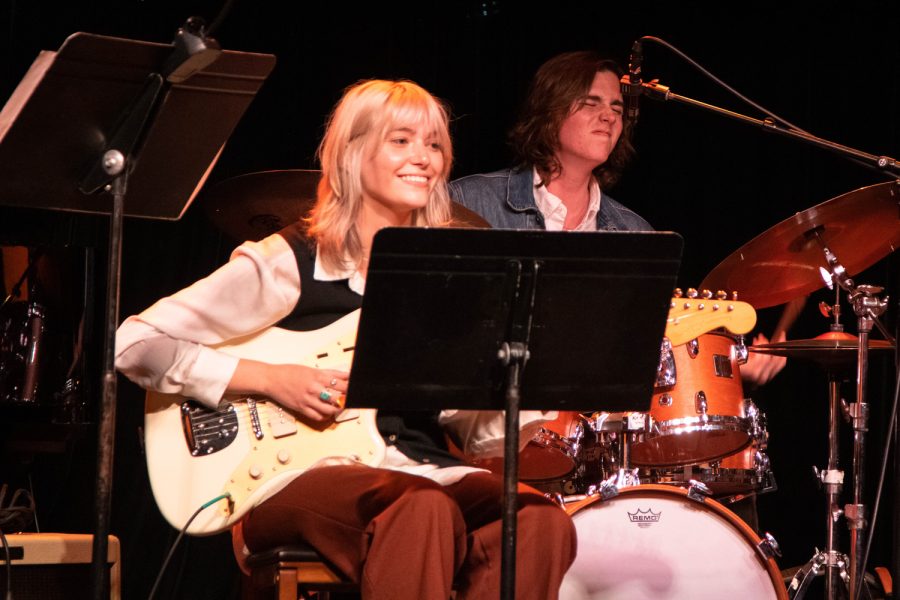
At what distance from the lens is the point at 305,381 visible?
2.74m

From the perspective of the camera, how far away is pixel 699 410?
3.63 meters

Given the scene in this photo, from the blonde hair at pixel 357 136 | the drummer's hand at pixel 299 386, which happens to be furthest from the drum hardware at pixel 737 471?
the drummer's hand at pixel 299 386

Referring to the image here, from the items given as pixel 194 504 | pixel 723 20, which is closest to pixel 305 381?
pixel 194 504

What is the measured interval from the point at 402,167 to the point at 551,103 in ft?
5.50

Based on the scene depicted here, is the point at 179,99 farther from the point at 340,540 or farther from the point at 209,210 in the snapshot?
the point at 209,210

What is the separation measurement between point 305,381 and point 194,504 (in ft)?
1.23

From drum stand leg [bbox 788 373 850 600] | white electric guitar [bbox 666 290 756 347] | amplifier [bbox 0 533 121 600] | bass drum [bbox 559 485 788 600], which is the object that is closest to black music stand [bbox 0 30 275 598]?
amplifier [bbox 0 533 121 600]

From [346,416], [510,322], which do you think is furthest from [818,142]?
[346,416]

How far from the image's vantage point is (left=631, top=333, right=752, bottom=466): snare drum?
363 centimetres

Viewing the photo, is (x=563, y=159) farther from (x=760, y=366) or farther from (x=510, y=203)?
(x=760, y=366)

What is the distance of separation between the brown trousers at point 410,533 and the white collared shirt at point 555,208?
1.90 m

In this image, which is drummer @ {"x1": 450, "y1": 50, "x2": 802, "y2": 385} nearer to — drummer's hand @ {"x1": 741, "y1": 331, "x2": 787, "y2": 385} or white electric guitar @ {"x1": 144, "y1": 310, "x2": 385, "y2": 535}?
drummer's hand @ {"x1": 741, "y1": 331, "x2": 787, "y2": 385}

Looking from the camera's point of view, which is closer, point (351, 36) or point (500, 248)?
point (500, 248)

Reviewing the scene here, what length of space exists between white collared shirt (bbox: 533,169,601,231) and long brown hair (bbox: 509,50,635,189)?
0.17ft
